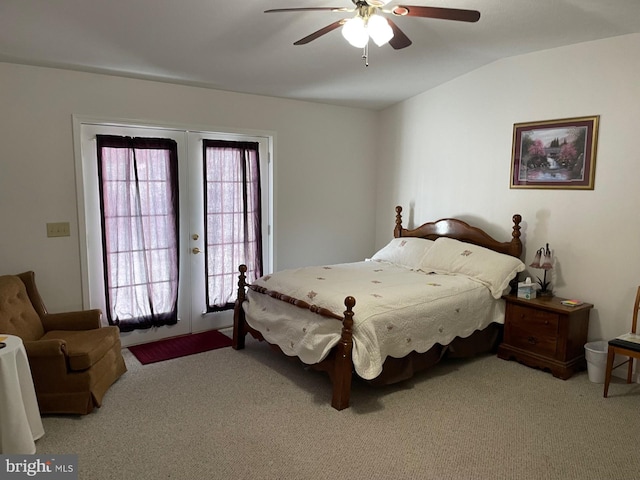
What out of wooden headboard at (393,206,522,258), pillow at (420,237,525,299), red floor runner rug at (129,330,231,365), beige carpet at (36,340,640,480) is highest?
wooden headboard at (393,206,522,258)

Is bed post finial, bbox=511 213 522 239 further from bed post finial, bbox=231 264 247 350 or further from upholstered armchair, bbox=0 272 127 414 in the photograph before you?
upholstered armchair, bbox=0 272 127 414

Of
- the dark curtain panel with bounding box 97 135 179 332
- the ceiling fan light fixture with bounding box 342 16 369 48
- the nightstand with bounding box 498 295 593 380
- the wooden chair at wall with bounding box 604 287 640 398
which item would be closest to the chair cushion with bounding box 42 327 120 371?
the dark curtain panel with bounding box 97 135 179 332

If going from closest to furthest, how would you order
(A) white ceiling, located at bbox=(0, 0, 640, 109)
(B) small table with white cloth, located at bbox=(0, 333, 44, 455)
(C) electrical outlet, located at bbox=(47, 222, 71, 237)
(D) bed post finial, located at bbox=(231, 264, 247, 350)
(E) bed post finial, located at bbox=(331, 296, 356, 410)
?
(B) small table with white cloth, located at bbox=(0, 333, 44, 455) < (A) white ceiling, located at bbox=(0, 0, 640, 109) < (E) bed post finial, located at bbox=(331, 296, 356, 410) < (C) electrical outlet, located at bbox=(47, 222, 71, 237) < (D) bed post finial, located at bbox=(231, 264, 247, 350)

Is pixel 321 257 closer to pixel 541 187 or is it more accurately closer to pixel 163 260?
pixel 163 260

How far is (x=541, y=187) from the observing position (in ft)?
12.9

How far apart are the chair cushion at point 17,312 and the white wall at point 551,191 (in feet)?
12.4

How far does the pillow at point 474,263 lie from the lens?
3.82 metres

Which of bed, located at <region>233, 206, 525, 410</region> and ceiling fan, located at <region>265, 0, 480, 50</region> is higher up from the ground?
ceiling fan, located at <region>265, 0, 480, 50</region>

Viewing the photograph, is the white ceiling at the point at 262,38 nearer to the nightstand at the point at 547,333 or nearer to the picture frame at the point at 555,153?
the picture frame at the point at 555,153

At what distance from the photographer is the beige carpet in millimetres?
2381

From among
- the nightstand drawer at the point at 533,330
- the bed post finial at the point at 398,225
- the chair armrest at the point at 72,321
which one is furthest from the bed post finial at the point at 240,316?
the nightstand drawer at the point at 533,330

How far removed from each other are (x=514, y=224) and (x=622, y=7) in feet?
5.96

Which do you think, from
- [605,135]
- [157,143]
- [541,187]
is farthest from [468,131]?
[157,143]

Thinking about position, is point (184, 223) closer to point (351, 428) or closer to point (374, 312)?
point (374, 312)
